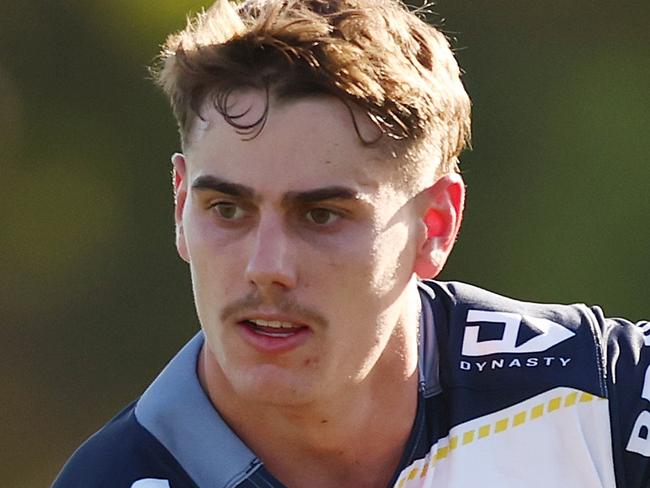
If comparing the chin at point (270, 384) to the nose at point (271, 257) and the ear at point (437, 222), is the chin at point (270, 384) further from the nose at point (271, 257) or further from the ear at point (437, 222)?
the ear at point (437, 222)

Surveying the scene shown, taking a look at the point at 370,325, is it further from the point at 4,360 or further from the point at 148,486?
the point at 4,360

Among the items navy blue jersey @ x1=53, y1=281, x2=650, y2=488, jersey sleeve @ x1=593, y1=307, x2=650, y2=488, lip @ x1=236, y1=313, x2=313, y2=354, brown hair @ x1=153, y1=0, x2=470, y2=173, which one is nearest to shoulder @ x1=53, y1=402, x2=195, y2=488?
navy blue jersey @ x1=53, y1=281, x2=650, y2=488

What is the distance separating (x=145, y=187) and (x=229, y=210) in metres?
6.30

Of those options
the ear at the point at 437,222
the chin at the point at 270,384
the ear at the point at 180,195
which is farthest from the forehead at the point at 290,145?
the chin at the point at 270,384

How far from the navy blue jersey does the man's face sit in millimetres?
193

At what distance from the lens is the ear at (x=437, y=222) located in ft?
12.9

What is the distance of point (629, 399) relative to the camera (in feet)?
12.7

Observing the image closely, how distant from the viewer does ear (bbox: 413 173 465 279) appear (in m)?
3.93

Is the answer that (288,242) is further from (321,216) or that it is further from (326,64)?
(326,64)

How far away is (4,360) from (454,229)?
6222 millimetres

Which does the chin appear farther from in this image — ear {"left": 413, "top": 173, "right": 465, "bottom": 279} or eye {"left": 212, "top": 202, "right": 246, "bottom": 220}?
ear {"left": 413, "top": 173, "right": 465, "bottom": 279}

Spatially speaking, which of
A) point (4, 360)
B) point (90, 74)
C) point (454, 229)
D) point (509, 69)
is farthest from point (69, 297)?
point (454, 229)

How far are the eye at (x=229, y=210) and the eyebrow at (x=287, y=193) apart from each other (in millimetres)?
39

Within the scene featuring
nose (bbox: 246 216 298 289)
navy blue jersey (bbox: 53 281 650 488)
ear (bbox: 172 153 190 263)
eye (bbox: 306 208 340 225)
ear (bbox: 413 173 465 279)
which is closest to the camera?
nose (bbox: 246 216 298 289)
